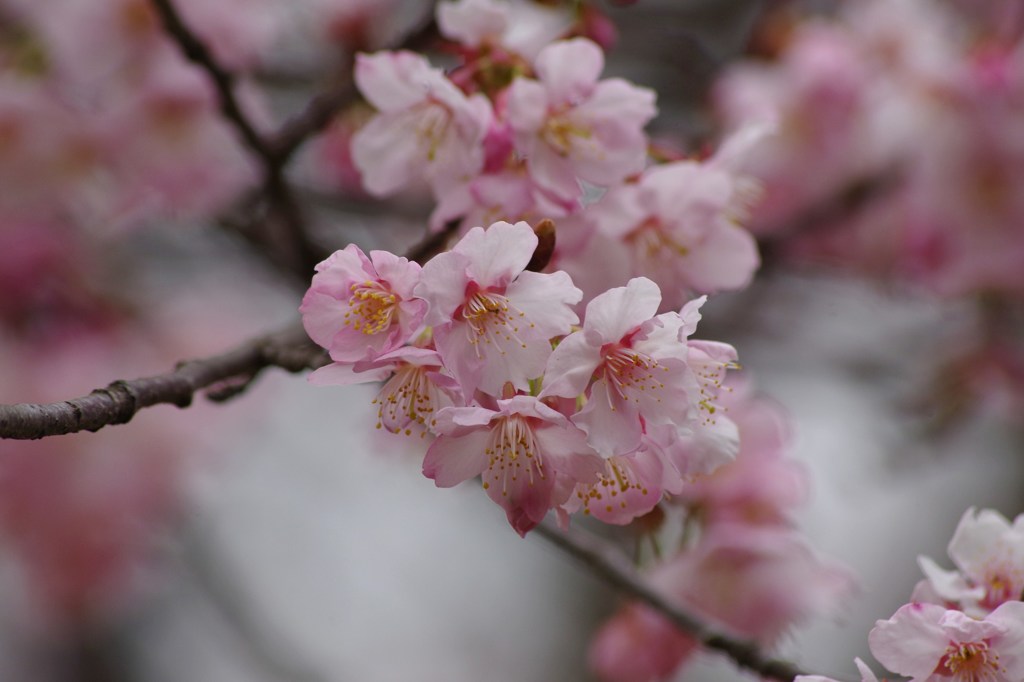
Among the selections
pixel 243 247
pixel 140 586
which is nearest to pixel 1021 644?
pixel 243 247

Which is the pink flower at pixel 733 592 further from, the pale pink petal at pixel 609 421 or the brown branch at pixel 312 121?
the brown branch at pixel 312 121

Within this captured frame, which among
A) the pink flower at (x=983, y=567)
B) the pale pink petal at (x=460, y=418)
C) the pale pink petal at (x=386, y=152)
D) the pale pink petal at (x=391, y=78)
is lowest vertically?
the pale pink petal at (x=460, y=418)

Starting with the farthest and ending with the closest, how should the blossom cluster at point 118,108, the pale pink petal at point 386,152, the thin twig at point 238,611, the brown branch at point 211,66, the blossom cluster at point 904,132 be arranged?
the thin twig at point 238,611 < the blossom cluster at point 904,132 < the blossom cluster at point 118,108 < the brown branch at point 211,66 < the pale pink petal at point 386,152

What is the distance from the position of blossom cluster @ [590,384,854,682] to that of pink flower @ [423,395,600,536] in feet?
1.94

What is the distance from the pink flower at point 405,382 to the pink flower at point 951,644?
383mm

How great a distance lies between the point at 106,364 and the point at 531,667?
2.39 m

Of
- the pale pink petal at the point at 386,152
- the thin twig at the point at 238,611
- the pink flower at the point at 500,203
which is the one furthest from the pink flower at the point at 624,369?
the thin twig at the point at 238,611

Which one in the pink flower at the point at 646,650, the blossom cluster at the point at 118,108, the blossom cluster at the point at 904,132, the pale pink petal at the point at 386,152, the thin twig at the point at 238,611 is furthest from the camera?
the thin twig at the point at 238,611

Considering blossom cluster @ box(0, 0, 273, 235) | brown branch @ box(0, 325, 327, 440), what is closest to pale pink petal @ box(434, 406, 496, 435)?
brown branch @ box(0, 325, 327, 440)

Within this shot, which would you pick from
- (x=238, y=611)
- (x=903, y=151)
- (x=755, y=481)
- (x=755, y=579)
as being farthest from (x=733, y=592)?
(x=238, y=611)

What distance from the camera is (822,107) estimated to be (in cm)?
255

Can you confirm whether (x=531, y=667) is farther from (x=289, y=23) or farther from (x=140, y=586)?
(x=289, y=23)

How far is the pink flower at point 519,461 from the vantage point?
32.4 inches

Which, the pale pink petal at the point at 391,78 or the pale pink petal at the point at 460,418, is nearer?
the pale pink petal at the point at 460,418
